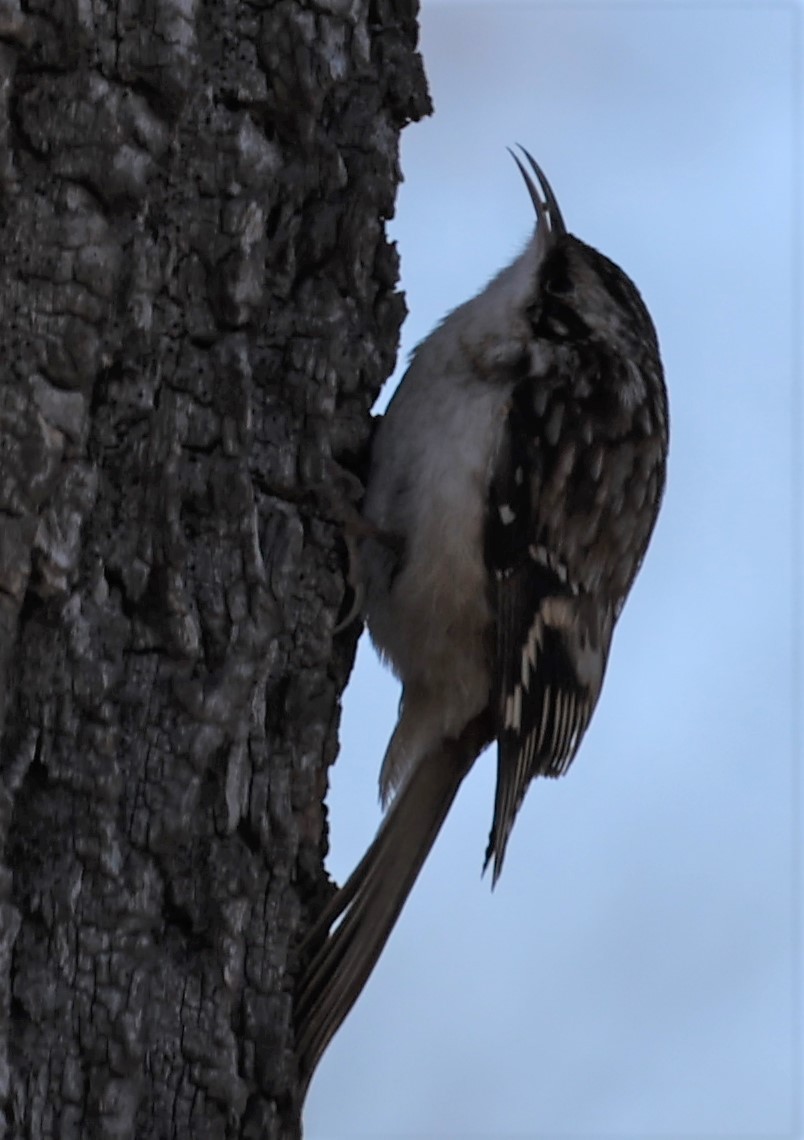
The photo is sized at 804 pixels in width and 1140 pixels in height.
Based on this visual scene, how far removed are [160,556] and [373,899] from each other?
21.9 inches

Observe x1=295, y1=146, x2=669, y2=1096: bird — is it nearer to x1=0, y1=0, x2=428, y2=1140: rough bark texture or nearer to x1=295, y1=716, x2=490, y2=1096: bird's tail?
x1=295, y1=716, x2=490, y2=1096: bird's tail

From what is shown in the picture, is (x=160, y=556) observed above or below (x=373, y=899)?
above

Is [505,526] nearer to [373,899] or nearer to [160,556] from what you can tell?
[373,899]

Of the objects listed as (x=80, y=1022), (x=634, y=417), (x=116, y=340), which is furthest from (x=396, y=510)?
(x=80, y=1022)

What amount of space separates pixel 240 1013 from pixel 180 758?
0.24 metres

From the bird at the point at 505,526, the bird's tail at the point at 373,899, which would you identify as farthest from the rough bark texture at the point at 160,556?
the bird at the point at 505,526

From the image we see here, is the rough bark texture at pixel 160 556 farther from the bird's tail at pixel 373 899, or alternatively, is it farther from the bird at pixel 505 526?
the bird at pixel 505 526

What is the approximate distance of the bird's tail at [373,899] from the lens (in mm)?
1613

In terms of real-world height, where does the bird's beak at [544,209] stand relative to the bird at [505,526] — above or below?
above

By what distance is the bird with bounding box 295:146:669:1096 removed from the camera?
1985 millimetres

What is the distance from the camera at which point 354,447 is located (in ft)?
6.15

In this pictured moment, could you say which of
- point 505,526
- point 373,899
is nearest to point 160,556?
point 373,899

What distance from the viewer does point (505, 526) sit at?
2078mm

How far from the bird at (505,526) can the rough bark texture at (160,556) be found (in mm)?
284
